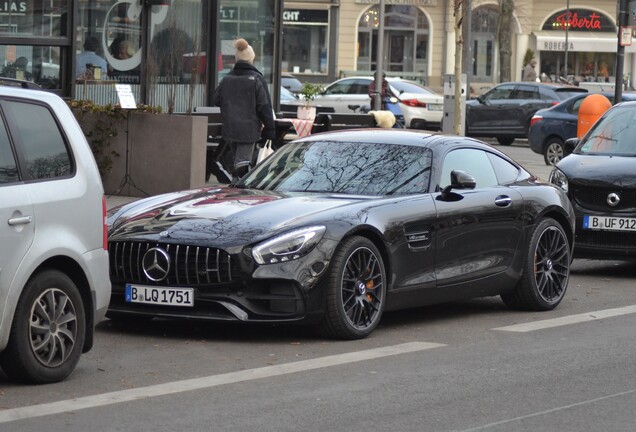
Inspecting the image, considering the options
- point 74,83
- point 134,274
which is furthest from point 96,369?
point 74,83

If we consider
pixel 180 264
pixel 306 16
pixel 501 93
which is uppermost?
pixel 306 16

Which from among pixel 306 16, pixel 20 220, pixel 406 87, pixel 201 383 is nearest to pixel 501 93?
pixel 406 87

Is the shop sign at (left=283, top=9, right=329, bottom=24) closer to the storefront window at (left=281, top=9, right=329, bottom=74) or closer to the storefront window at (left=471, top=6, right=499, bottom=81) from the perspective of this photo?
the storefront window at (left=281, top=9, right=329, bottom=74)

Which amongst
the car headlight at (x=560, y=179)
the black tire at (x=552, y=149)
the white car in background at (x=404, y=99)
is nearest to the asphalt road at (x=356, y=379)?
the car headlight at (x=560, y=179)

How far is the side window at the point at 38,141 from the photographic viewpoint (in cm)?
757

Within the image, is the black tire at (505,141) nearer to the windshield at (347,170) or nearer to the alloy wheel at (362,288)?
the windshield at (347,170)

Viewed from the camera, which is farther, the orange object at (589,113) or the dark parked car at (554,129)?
the dark parked car at (554,129)

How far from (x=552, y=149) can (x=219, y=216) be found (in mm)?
21542

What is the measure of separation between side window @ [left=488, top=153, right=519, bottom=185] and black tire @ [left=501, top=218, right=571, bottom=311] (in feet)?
1.42

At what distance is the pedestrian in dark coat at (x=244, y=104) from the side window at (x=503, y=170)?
6.43 m

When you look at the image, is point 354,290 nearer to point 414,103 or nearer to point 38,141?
point 38,141

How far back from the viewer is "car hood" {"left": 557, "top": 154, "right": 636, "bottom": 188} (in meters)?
13.5

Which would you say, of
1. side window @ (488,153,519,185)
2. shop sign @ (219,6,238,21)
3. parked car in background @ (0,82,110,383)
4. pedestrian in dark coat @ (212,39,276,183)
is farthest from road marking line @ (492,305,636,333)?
shop sign @ (219,6,238,21)

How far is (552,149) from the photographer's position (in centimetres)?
3008
